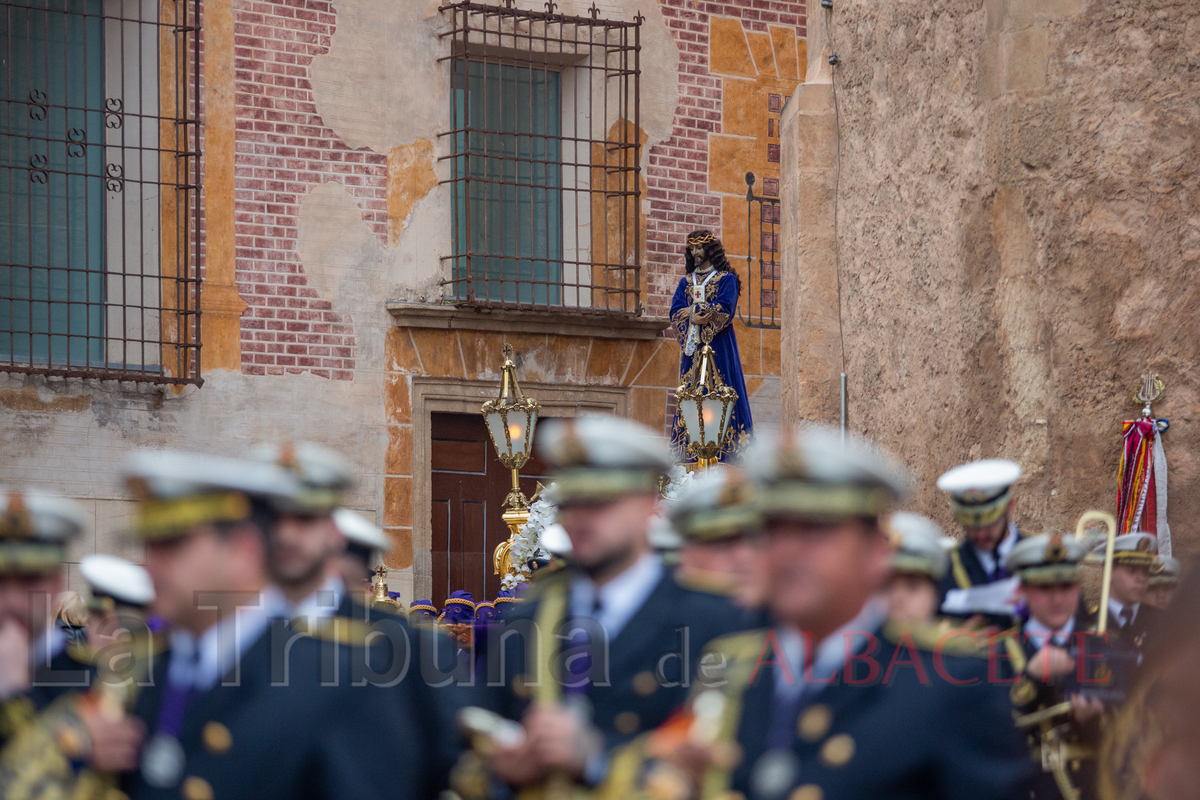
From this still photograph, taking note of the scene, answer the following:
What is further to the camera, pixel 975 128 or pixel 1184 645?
pixel 975 128

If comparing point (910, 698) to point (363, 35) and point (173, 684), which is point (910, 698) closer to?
point (173, 684)

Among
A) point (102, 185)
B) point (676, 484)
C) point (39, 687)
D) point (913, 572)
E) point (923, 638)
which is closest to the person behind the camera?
point (923, 638)

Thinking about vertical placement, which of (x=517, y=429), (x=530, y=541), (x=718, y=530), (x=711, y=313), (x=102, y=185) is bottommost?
(x=530, y=541)

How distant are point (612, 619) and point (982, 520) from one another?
197 cm

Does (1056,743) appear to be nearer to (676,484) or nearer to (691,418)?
(676,484)

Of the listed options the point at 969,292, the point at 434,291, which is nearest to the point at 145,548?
the point at 969,292

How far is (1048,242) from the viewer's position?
763 cm

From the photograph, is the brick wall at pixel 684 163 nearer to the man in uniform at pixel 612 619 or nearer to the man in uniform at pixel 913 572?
the man in uniform at pixel 913 572

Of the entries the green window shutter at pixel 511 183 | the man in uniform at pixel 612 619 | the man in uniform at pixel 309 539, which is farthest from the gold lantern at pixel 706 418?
the man in uniform at pixel 612 619

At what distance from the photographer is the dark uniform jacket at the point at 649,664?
142 inches

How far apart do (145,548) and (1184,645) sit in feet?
6.16

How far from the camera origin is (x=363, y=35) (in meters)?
14.5

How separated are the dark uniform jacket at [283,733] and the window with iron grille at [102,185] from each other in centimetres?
1026

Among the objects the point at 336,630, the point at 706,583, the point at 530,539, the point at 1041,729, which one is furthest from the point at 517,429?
the point at 336,630
